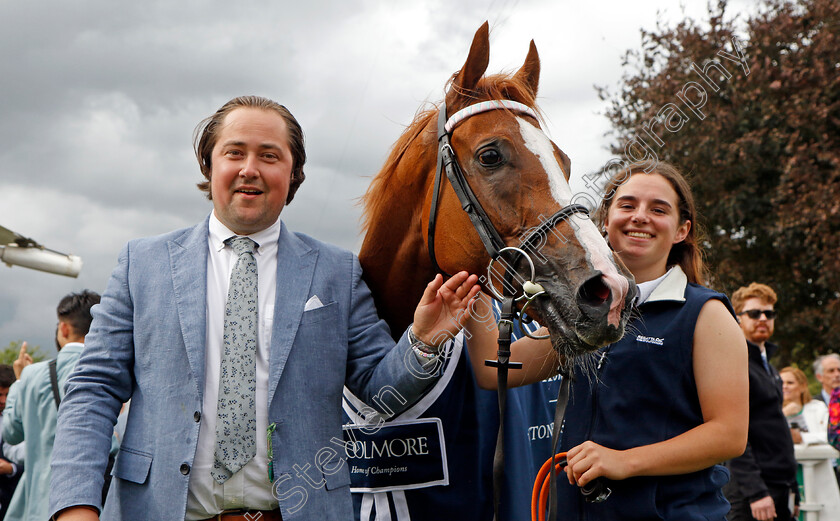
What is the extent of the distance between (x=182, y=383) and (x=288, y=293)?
1.49 feet

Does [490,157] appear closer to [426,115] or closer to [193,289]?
[426,115]

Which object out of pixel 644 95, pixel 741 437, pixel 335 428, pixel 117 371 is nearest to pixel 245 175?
pixel 117 371

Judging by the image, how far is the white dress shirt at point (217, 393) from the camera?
7.18 ft

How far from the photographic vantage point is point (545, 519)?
257 cm

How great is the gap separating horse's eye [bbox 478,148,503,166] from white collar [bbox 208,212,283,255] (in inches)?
31.3

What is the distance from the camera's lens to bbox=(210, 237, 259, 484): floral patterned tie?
7.22 feet

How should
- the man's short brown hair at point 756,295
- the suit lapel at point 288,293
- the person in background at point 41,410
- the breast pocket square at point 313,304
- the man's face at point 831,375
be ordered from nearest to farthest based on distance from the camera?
the suit lapel at point 288,293
the breast pocket square at point 313,304
the person in background at point 41,410
the man's short brown hair at point 756,295
the man's face at point 831,375

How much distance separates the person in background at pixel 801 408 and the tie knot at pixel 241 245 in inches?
260

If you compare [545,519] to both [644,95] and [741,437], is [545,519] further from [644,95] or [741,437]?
[644,95]

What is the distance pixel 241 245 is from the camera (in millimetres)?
2467

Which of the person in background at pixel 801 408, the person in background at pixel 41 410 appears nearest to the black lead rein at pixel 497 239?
the person in background at pixel 41 410

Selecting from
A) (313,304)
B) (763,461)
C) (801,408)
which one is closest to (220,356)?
(313,304)

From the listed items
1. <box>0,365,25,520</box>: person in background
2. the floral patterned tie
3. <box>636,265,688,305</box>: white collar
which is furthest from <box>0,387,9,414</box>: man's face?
<box>636,265,688,305</box>: white collar

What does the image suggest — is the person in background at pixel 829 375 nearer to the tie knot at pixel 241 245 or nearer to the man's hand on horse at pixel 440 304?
the man's hand on horse at pixel 440 304
